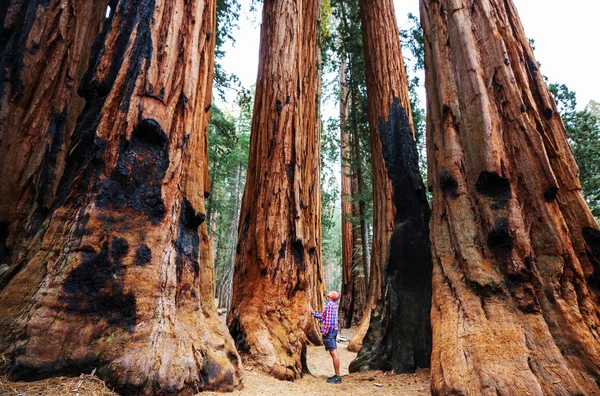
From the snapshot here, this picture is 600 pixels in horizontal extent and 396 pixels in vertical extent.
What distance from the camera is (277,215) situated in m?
4.40

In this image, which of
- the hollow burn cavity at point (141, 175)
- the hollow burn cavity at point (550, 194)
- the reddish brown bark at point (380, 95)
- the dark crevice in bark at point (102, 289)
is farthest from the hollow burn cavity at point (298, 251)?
the hollow burn cavity at point (550, 194)

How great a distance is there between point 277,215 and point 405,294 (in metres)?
1.92

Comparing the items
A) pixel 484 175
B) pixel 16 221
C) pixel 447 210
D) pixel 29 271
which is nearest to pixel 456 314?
pixel 447 210

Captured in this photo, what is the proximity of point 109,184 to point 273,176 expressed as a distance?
8.94 feet

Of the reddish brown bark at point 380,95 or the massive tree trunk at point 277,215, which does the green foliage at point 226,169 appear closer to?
the massive tree trunk at point 277,215

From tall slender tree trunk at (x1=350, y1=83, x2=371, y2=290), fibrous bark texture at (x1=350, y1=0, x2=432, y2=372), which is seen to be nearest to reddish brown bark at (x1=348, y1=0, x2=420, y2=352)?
fibrous bark texture at (x1=350, y1=0, x2=432, y2=372)

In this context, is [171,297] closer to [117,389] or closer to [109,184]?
[117,389]

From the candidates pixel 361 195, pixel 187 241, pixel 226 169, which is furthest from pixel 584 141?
pixel 226 169

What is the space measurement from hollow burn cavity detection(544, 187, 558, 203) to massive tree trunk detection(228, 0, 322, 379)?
275 centimetres

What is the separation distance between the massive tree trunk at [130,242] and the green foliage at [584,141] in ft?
37.1

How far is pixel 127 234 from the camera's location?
80.6 inches

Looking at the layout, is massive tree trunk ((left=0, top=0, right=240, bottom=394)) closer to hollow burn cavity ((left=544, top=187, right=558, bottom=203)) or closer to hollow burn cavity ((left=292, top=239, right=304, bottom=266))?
hollow burn cavity ((left=292, top=239, right=304, bottom=266))

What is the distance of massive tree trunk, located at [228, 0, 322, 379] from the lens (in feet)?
12.4

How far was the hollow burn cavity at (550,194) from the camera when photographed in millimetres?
2449
